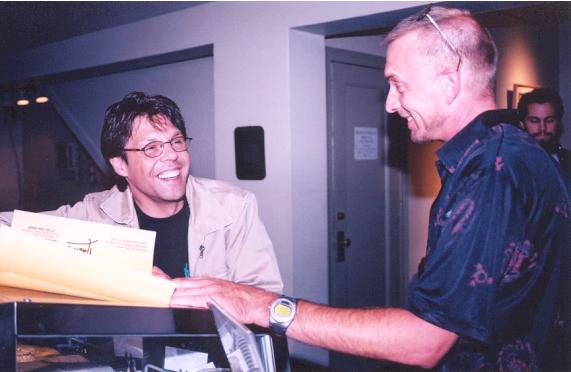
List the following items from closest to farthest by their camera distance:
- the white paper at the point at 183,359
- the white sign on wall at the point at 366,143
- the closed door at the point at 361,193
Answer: the white paper at the point at 183,359, the closed door at the point at 361,193, the white sign on wall at the point at 366,143

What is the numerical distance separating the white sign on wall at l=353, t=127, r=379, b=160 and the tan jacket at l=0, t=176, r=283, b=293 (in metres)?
2.05

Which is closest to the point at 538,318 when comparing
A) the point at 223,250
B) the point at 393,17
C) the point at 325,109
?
the point at 223,250

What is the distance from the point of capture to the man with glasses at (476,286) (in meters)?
0.93

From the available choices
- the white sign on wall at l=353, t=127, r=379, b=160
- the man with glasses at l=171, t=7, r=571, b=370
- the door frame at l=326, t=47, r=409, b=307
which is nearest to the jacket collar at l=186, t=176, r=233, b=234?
the man with glasses at l=171, t=7, r=571, b=370

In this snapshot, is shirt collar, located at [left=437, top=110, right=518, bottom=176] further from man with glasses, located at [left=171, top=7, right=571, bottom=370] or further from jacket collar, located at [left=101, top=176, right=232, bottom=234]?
jacket collar, located at [left=101, top=176, right=232, bottom=234]

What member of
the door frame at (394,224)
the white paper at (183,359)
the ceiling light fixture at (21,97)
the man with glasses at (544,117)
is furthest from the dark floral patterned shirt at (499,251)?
the ceiling light fixture at (21,97)

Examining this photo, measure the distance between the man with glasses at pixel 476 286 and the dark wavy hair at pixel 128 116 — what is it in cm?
100

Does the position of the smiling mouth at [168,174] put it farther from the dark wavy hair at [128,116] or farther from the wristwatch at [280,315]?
the wristwatch at [280,315]

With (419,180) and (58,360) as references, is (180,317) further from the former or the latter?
(419,180)

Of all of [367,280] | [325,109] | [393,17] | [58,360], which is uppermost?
[393,17]

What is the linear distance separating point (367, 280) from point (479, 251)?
3.11 metres

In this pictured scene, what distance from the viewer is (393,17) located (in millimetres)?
2855

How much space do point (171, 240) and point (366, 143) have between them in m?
2.40

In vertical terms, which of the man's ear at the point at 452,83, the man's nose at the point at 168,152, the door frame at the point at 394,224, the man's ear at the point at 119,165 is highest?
the man's ear at the point at 452,83
